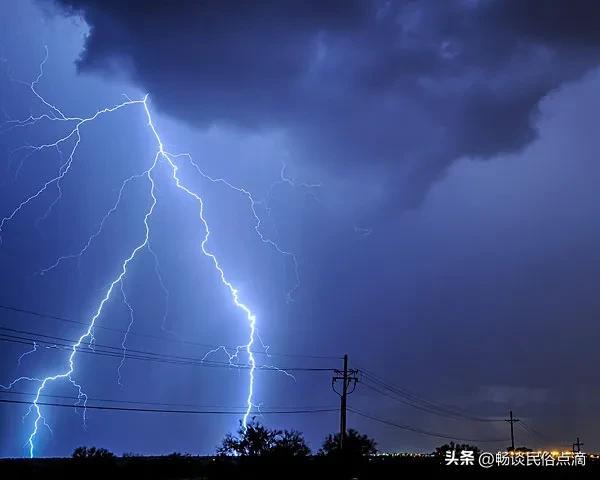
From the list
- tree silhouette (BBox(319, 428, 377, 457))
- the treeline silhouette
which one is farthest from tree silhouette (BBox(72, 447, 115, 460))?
tree silhouette (BBox(319, 428, 377, 457))

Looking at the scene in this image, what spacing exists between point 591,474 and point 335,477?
17.6 metres

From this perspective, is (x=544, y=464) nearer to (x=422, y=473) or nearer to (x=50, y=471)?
(x=422, y=473)

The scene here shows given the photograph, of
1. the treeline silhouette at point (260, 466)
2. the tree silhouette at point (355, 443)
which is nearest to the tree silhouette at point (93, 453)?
the treeline silhouette at point (260, 466)

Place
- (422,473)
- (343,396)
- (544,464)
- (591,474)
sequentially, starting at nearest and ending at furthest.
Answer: (343,396)
(422,473)
(591,474)
(544,464)

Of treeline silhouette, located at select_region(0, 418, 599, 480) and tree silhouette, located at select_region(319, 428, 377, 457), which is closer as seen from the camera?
treeline silhouette, located at select_region(0, 418, 599, 480)

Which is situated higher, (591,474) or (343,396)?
(343,396)

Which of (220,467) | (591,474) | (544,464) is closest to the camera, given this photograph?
(220,467)

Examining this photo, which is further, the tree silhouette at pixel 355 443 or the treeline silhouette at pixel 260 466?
the tree silhouette at pixel 355 443

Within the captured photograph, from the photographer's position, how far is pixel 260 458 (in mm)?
32875

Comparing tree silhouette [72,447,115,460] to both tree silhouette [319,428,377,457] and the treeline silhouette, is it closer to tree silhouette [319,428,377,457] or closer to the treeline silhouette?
the treeline silhouette

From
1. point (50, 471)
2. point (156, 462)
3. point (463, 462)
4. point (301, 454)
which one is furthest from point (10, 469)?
point (463, 462)

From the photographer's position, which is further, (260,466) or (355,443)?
(355,443)

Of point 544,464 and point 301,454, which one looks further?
point 544,464

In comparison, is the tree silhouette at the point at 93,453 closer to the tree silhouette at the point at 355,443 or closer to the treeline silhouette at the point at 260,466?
the treeline silhouette at the point at 260,466
